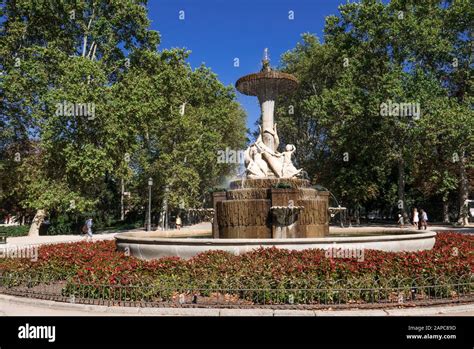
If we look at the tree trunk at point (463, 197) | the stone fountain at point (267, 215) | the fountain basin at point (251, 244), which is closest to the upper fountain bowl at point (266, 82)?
the stone fountain at point (267, 215)

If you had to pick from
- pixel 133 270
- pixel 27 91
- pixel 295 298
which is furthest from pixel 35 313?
pixel 27 91

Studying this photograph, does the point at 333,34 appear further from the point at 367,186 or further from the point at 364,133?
the point at 367,186

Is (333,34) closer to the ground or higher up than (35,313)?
higher up

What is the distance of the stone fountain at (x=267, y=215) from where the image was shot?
11.5 meters

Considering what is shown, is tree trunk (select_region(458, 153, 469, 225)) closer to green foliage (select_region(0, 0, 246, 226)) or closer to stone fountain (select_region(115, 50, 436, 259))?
green foliage (select_region(0, 0, 246, 226))

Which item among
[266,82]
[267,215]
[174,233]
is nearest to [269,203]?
[267,215]

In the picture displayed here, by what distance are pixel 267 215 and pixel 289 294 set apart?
5.96 metres

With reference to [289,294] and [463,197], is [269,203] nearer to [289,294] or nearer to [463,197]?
[289,294]

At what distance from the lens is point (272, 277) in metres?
8.72

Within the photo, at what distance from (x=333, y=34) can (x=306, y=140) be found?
12.9 m

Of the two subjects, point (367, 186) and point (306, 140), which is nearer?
point (367, 186)

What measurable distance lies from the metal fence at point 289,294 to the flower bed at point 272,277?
2cm

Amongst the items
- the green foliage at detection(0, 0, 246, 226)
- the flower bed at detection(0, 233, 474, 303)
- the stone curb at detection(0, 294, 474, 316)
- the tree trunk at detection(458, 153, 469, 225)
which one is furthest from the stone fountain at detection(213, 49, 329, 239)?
the tree trunk at detection(458, 153, 469, 225)

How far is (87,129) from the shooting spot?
108 ft
